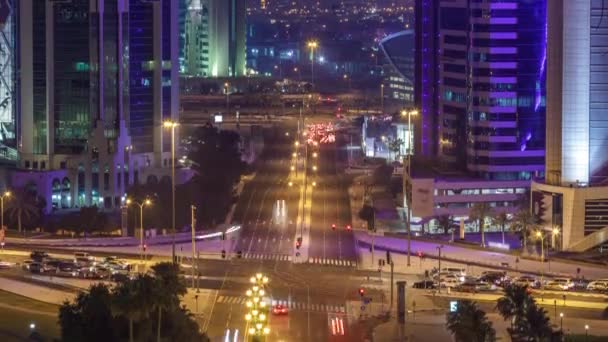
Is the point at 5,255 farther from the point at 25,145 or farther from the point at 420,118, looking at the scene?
the point at 420,118

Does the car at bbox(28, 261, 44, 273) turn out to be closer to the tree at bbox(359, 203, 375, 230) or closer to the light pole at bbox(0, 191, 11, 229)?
the light pole at bbox(0, 191, 11, 229)

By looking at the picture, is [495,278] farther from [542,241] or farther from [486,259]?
[542,241]

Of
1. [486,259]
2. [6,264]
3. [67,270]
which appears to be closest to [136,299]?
[67,270]

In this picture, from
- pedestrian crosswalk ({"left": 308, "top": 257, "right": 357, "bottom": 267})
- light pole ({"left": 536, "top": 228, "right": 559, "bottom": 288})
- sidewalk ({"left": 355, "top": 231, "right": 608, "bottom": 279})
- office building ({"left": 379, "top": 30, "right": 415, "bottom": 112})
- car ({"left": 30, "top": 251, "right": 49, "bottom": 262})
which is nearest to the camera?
car ({"left": 30, "top": 251, "right": 49, "bottom": 262})

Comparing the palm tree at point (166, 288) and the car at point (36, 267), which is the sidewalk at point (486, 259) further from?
the palm tree at point (166, 288)

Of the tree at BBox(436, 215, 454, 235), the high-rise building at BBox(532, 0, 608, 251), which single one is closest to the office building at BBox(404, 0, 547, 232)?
the tree at BBox(436, 215, 454, 235)

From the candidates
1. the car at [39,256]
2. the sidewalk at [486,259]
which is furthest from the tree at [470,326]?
the car at [39,256]

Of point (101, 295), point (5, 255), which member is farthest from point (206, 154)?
point (101, 295)
